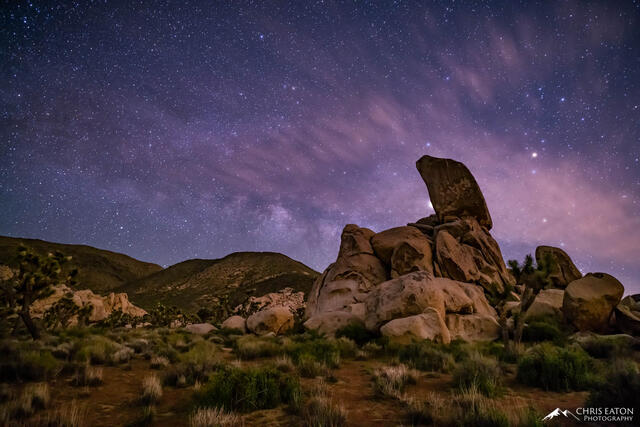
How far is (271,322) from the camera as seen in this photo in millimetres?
22938

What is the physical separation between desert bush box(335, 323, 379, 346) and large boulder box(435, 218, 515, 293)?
46.2ft

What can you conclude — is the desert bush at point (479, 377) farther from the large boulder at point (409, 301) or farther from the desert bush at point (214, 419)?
the large boulder at point (409, 301)

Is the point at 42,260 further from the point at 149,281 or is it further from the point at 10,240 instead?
the point at 10,240

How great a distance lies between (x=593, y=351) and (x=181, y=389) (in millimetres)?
15139

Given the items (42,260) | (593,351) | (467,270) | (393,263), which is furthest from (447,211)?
(42,260)

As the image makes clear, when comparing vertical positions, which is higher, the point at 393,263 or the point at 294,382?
the point at 393,263

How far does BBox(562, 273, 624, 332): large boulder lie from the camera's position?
63.1 ft

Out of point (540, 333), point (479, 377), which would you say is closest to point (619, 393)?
point (479, 377)

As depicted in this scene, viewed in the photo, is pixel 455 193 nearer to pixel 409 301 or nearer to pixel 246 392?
pixel 409 301

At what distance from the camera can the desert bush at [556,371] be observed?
6805 millimetres

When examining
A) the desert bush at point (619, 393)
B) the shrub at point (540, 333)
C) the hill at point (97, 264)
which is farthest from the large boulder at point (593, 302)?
the hill at point (97, 264)

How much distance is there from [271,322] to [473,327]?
13.8 metres

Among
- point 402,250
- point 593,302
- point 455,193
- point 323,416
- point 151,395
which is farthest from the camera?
point 455,193

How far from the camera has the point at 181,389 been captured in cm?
681
